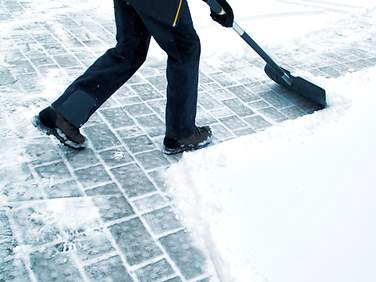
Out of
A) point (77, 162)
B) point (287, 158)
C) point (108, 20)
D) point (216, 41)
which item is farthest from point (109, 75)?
point (108, 20)

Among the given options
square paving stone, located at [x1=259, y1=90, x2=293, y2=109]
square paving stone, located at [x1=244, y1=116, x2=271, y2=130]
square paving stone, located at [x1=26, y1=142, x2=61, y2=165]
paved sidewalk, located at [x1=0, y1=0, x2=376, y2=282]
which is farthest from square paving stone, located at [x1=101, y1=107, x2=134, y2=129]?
square paving stone, located at [x1=259, y1=90, x2=293, y2=109]

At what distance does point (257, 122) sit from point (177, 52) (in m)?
0.91

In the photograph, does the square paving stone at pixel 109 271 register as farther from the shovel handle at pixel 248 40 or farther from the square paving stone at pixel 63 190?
the shovel handle at pixel 248 40

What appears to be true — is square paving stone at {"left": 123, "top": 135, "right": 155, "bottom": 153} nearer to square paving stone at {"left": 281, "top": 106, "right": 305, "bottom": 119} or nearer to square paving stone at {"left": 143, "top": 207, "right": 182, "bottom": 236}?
square paving stone at {"left": 143, "top": 207, "right": 182, "bottom": 236}

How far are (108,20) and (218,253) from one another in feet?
9.97

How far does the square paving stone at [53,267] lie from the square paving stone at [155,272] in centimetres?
24

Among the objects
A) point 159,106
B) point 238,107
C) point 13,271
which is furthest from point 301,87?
point 13,271

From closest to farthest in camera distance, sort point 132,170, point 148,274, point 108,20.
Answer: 1. point 148,274
2. point 132,170
3. point 108,20

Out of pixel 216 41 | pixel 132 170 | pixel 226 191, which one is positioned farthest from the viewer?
pixel 216 41

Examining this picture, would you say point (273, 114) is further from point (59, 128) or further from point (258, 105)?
point (59, 128)

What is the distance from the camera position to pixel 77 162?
7.67 ft

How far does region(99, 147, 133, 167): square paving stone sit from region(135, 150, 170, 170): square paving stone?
6cm

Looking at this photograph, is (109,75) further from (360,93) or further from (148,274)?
(360,93)

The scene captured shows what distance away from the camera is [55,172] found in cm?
224
